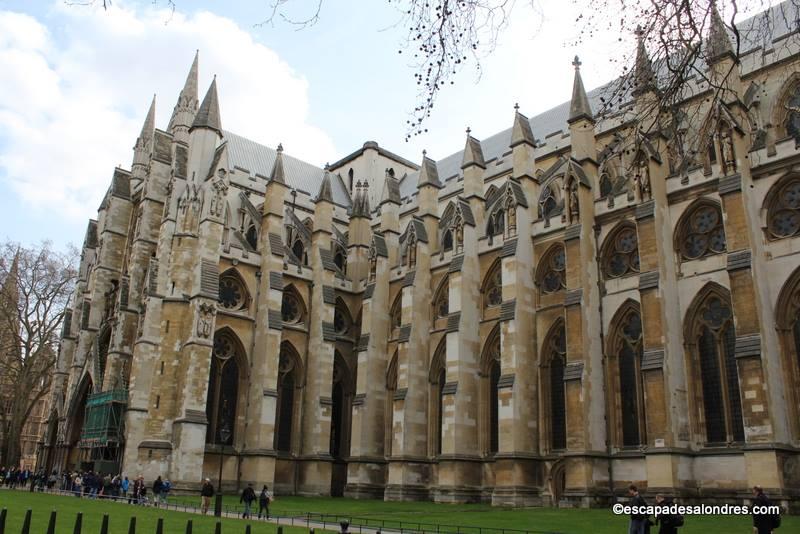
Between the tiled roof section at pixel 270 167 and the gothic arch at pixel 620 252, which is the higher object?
the tiled roof section at pixel 270 167

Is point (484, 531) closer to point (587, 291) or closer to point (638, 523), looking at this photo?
point (638, 523)

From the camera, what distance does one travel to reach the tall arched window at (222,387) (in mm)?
29672

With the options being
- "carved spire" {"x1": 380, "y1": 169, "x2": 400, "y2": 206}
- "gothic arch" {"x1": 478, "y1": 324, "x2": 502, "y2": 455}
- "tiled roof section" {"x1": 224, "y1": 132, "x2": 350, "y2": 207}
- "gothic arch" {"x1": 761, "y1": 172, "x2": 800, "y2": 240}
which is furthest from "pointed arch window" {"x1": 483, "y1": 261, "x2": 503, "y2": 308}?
"tiled roof section" {"x1": 224, "y1": 132, "x2": 350, "y2": 207}

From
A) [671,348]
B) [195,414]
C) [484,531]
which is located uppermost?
[671,348]

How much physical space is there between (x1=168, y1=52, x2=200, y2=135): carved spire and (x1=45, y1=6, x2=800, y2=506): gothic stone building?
200 mm

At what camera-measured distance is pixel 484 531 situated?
1622 cm

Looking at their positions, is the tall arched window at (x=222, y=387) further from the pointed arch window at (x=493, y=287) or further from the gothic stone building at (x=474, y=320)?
the pointed arch window at (x=493, y=287)

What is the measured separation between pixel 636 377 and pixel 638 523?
1214 centimetres

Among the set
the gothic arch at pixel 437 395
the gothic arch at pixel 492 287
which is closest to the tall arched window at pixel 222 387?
the gothic arch at pixel 437 395

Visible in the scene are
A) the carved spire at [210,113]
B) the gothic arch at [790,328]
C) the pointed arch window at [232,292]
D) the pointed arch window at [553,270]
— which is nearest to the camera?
the gothic arch at [790,328]

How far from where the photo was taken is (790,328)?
2041cm

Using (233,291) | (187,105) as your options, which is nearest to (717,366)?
(233,291)

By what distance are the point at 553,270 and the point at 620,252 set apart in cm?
296

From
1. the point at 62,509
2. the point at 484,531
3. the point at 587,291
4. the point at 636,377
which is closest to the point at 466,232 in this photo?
the point at 587,291
